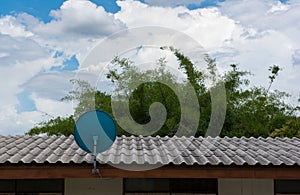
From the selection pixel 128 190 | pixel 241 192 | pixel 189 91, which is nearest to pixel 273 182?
pixel 241 192

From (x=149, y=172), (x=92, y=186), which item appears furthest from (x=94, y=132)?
(x=92, y=186)

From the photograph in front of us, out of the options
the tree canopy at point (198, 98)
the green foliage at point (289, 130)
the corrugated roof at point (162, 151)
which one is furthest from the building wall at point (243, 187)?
the tree canopy at point (198, 98)

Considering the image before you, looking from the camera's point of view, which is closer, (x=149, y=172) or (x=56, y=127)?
(x=149, y=172)

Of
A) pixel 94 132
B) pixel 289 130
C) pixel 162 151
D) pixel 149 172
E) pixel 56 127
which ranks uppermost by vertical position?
pixel 56 127

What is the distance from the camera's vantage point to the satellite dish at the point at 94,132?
244 inches

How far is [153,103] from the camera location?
19.5 m

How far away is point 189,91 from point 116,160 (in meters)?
13.9

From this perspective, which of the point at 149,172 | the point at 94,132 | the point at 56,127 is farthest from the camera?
the point at 56,127

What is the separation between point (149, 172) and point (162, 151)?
0.91m

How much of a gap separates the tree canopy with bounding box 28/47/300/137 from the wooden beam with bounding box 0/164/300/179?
12.6m

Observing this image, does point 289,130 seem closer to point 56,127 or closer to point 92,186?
point 56,127

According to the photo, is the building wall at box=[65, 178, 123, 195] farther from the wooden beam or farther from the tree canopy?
the tree canopy

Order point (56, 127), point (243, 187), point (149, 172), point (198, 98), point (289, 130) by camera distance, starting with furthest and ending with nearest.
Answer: point (56, 127)
point (198, 98)
point (289, 130)
point (243, 187)
point (149, 172)

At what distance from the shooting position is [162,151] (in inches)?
276
